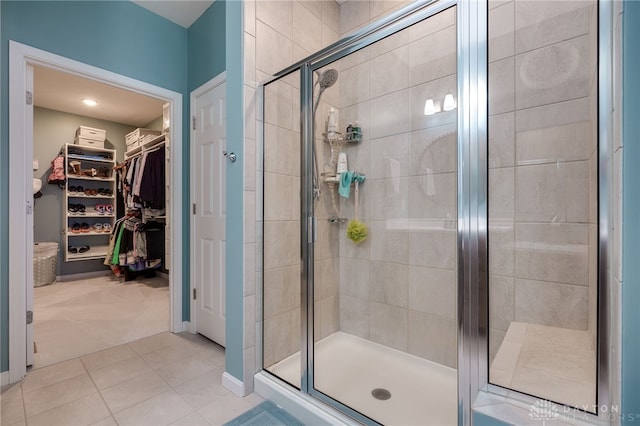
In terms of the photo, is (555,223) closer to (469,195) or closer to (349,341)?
(469,195)

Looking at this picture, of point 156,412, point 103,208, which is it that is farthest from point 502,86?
point 103,208

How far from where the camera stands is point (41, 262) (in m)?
3.98

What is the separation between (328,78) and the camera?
1.77 meters

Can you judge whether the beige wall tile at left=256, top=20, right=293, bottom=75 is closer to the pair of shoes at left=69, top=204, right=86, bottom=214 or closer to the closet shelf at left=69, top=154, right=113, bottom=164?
the closet shelf at left=69, top=154, right=113, bottom=164

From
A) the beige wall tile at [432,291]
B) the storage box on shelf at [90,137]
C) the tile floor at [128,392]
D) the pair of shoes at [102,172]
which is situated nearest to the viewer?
the tile floor at [128,392]

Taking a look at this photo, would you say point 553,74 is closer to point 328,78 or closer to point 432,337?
point 328,78

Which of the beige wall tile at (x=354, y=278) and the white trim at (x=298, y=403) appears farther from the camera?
the beige wall tile at (x=354, y=278)

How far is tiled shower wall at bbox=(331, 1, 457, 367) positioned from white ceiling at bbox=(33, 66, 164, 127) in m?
2.52

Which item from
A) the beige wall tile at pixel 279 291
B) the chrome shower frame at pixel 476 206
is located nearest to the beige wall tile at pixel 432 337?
the chrome shower frame at pixel 476 206

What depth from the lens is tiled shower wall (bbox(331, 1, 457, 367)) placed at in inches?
65.6

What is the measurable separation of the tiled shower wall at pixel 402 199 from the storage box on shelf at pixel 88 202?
4570 mm

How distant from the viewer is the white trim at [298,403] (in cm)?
134

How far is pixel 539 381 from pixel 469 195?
643mm

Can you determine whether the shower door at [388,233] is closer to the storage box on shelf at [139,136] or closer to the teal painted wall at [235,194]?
the teal painted wall at [235,194]
